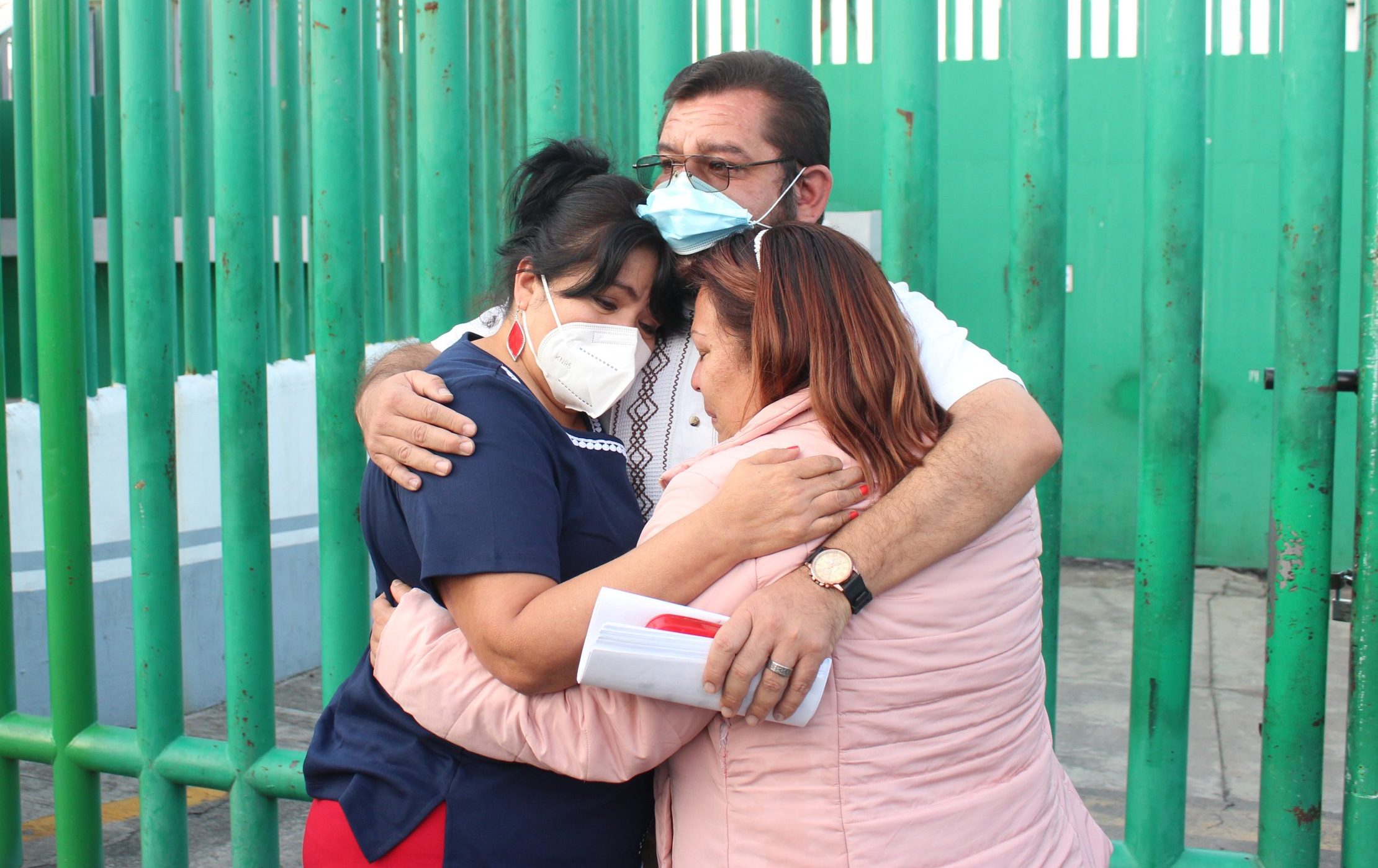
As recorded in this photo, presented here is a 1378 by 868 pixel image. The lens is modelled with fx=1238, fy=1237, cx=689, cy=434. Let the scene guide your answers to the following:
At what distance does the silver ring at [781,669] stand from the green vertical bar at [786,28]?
1.26 metres

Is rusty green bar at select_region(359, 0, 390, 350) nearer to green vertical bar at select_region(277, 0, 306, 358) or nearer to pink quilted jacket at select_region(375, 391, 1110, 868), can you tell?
green vertical bar at select_region(277, 0, 306, 358)

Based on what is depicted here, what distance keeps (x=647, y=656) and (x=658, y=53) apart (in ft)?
4.23

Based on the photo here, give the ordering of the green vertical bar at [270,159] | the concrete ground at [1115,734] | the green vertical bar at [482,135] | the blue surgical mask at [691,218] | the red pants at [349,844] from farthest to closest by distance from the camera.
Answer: the green vertical bar at [270,159]
the green vertical bar at [482,135]
the concrete ground at [1115,734]
the blue surgical mask at [691,218]
the red pants at [349,844]

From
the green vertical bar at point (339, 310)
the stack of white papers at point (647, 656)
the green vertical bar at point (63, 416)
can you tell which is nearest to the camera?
the stack of white papers at point (647, 656)

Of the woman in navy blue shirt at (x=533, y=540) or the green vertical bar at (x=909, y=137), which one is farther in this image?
the green vertical bar at (x=909, y=137)

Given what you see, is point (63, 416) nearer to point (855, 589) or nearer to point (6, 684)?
point (6, 684)

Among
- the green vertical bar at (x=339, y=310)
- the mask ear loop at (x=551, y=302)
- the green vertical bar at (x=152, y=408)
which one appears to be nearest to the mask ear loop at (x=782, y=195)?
the mask ear loop at (x=551, y=302)

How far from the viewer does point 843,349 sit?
1.49m

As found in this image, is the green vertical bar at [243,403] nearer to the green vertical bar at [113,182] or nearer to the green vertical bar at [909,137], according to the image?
the green vertical bar at [909,137]

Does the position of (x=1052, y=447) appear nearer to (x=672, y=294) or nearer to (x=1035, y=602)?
(x=1035, y=602)

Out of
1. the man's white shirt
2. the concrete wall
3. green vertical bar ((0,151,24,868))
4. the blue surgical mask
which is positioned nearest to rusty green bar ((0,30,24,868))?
green vertical bar ((0,151,24,868))

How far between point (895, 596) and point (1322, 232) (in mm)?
1015

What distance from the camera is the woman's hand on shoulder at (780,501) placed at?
56.1 inches

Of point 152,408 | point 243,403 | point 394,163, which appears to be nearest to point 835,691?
point 243,403
